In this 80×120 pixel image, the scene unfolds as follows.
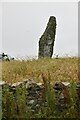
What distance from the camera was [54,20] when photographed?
58.7 ft

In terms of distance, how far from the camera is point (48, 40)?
1730cm

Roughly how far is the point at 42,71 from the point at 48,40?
20.6 ft

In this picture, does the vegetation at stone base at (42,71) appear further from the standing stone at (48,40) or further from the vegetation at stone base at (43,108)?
the standing stone at (48,40)

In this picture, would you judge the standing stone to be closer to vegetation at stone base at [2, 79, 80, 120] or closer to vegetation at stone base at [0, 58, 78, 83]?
vegetation at stone base at [0, 58, 78, 83]

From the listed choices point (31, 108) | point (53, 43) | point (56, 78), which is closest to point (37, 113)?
point (31, 108)

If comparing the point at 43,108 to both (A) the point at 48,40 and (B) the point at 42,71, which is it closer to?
(B) the point at 42,71

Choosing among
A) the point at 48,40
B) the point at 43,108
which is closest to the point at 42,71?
the point at 43,108

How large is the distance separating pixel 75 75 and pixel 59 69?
4.68 ft

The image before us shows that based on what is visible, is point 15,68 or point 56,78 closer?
point 56,78

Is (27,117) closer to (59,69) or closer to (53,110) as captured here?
(53,110)

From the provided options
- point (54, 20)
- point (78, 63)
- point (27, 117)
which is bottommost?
point (27, 117)

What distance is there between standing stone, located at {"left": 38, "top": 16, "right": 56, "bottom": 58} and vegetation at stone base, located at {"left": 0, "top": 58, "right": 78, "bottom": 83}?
3.59 meters

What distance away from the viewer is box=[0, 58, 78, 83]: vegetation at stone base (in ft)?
33.4

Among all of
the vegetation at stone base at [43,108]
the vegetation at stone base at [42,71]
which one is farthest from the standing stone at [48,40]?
the vegetation at stone base at [43,108]
